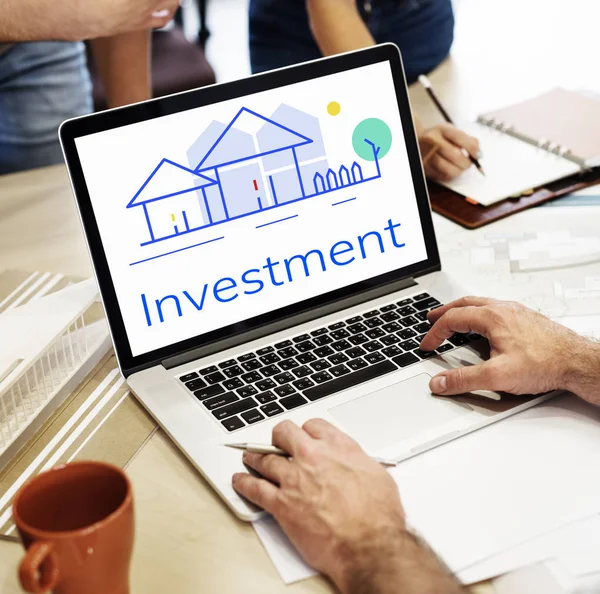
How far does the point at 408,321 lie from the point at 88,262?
19.0 inches

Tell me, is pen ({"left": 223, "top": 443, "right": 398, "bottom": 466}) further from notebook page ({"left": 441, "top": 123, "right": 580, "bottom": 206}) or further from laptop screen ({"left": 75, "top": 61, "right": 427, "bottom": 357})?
notebook page ({"left": 441, "top": 123, "right": 580, "bottom": 206})

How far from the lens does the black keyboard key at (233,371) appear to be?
2.85ft

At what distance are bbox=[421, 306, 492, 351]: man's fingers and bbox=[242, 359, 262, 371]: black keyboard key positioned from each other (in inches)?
7.5

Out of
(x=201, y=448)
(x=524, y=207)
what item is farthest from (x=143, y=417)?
(x=524, y=207)

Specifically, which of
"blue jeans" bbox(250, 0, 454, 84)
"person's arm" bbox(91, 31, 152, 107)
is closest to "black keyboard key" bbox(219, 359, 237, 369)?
"person's arm" bbox(91, 31, 152, 107)

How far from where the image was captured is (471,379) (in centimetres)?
81

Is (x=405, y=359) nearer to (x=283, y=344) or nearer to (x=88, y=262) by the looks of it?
(x=283, y=344)

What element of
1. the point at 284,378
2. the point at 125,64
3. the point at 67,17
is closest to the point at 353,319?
the point at 284,378

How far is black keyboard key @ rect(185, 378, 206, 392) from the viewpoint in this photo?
85 cm

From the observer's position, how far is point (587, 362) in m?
0.82

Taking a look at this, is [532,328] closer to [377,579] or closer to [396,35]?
[377,579]

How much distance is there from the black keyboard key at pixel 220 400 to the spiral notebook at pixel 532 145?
0.60 metres

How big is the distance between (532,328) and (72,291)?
0.55m

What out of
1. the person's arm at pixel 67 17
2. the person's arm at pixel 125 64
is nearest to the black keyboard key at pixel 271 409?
the person's arm at pixel 67 17
